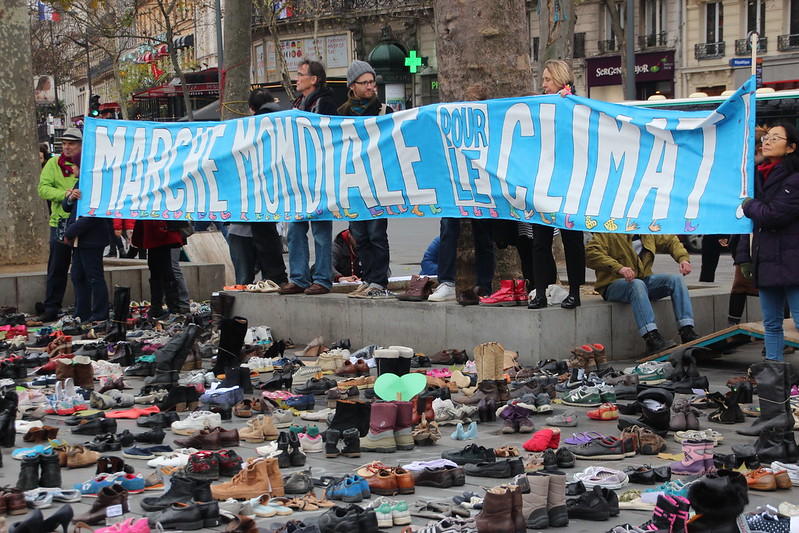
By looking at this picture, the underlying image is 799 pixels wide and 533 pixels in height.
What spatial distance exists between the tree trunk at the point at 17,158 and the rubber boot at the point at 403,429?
36.9ft

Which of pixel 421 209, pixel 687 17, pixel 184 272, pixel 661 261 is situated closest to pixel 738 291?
pixel 421 209

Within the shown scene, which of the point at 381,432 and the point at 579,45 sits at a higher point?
the point at 579,45

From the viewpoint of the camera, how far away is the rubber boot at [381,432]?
22.6 ft

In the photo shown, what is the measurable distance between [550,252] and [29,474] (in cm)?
520

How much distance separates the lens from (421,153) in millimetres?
10711

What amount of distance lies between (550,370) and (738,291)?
2527 mm

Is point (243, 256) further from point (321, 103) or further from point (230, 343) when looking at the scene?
point (230, 343)

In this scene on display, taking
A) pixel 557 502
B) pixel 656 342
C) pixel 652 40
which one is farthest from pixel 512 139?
pixel 652 40

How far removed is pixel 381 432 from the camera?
271 inches

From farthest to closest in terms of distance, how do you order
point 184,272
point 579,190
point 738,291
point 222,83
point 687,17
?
point 687,17, point 222,83, point 184,272, point 738,291, point 579,190

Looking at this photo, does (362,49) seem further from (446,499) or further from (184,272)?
(446,499)

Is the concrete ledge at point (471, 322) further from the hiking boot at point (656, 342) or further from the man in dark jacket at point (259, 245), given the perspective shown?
the man in dark jacket at point (259, 245)

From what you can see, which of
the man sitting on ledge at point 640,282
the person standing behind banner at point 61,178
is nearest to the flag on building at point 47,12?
the person standing behind banner at point 61,178

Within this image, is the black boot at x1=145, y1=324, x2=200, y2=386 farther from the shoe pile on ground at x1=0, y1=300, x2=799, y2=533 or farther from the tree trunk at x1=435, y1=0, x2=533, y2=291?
the tree trunk at x1=435, y1=0, x2=533, y2=291
